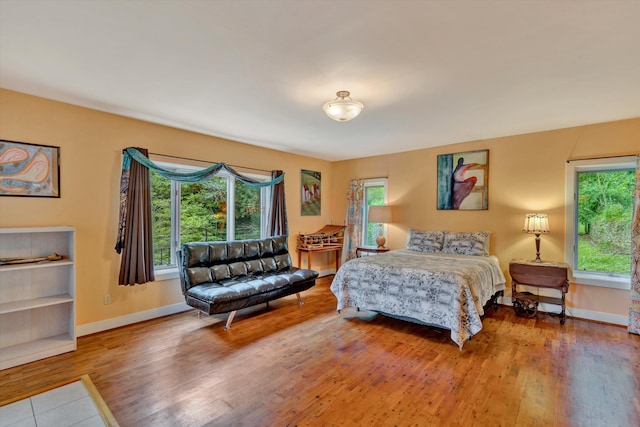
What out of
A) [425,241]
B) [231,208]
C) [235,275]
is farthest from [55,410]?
[425,241]

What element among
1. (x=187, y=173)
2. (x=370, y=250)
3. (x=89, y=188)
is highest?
(x=187, y=173)

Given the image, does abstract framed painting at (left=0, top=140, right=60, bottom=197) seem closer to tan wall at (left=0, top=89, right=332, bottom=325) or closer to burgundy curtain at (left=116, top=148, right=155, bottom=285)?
tan wall at (left=0, top=89, right=332, bottom=325)

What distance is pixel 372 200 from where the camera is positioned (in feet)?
19.4

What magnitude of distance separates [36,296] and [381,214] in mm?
4560

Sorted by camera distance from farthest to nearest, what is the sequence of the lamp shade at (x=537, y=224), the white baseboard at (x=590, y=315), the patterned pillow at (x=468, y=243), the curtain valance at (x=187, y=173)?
the patterned pillow at (x=468, y=243)
the lamp shade at (x=537, y=224)
the white baseboard at (x=590, y=315)
the curtain valance at (x=187, y=173)

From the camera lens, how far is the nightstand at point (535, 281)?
11.6 feet

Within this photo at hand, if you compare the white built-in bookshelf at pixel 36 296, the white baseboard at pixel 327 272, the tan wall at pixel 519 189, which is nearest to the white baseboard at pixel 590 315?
the tan wall at pixel 519 189

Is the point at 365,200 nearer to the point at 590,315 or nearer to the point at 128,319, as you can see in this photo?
the point at 590,315

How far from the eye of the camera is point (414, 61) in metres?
2.20

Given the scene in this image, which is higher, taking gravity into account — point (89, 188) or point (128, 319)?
point (89, 188)

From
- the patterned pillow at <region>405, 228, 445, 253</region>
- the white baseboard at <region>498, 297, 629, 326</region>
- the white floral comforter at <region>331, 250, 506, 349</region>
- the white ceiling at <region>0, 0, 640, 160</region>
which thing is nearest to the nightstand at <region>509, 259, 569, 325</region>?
the white baseboard at <region>498, 297, 629, 326</region>

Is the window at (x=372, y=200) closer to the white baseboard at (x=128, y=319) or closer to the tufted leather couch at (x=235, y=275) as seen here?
the tufted leather couch at (x=235, y=275)

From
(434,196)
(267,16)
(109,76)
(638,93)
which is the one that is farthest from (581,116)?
(109,76)

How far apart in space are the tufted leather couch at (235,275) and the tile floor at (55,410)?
47.2 inches
